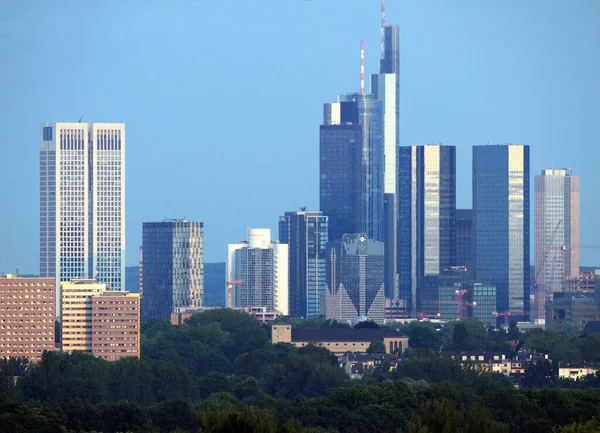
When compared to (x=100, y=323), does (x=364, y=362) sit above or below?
below

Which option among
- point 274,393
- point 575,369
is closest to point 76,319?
point 274,393

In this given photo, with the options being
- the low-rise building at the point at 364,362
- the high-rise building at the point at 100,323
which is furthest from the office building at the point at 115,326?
the low-rise building at the point at 364,362

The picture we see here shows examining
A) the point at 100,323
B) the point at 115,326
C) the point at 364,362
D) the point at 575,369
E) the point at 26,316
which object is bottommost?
the point at 575,369

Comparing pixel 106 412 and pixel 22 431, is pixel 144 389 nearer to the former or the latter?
pixel 106 412

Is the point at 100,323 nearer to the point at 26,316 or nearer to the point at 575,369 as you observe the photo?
the point at 26,316

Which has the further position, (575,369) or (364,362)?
(364,362)

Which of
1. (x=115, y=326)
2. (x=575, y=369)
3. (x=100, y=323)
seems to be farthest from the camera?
(x=100, y=323)

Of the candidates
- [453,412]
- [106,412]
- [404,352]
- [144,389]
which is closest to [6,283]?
[404,352]

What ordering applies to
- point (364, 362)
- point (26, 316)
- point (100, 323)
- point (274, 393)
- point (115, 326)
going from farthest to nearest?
point (26, 316) < point (100, 323) < point (115, 326) < point (364, 362) < point (274, 393)

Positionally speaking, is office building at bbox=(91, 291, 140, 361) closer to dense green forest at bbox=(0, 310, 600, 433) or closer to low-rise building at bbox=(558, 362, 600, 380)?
dense green forest at bbox=(0, 310, 600, 433)
